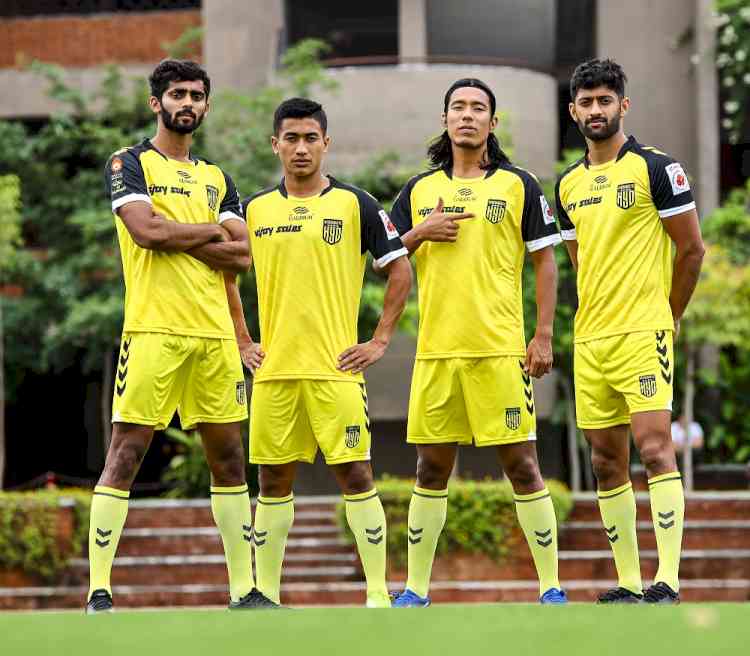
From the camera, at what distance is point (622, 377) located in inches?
292

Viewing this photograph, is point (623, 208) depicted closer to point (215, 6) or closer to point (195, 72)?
point (195, 72)

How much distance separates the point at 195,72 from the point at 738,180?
60.6 feet

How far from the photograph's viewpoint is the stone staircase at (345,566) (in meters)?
15.8

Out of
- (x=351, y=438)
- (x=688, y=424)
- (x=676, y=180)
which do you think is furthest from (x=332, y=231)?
(x=688, y=424)

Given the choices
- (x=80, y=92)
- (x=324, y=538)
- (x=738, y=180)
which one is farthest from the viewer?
(x=738, y=180)

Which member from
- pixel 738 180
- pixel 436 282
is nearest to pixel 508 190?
pixel 436 282

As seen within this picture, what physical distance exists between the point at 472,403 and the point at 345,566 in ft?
31.4

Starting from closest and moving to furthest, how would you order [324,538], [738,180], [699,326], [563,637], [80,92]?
1. [563,637]
2. [324,538]
3. [699,326]
4. [80,92]
5. [738,180]

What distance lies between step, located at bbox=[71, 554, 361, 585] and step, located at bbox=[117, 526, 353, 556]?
13 cm

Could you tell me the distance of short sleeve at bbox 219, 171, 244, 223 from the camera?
7.63 m

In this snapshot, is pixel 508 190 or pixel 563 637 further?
pixel 508 190

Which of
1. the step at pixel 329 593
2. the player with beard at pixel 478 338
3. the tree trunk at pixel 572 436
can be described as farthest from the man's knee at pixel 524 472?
the tree trunk at pixel 572 436

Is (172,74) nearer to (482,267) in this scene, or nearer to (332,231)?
(332,231)

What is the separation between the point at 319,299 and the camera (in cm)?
754
